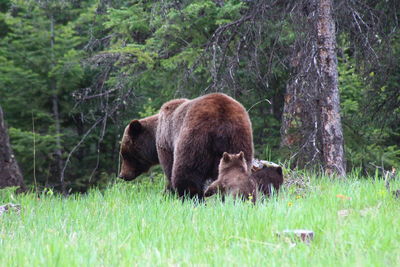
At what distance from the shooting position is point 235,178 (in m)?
6.79

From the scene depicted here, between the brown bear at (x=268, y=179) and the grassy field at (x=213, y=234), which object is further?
the brown bear at (x=268, y=179)

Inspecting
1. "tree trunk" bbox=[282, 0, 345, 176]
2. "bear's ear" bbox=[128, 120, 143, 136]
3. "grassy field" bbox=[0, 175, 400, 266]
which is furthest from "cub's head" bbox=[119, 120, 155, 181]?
"grassy field" bbox=[0, 175, 400, 266]

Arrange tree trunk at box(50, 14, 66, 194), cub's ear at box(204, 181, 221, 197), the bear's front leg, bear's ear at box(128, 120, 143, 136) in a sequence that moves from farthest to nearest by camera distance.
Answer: tree trunk at box(50, 14, 66, 194) < bear's ear at box(128, 120, 143, 136) < the bear's front leg < cub's ear at box(204, 181, 221, 197)

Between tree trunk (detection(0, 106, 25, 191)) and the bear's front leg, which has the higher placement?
the bear's front leg

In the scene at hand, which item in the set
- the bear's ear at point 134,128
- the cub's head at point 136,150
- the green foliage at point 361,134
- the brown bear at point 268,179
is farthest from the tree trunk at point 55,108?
the brown bear at point 268,179

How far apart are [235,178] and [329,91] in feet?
9.62

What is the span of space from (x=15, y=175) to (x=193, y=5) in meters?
4.31

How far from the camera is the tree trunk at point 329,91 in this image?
9031 mm

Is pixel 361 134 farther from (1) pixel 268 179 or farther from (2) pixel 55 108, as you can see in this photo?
(2) pixel 55 108

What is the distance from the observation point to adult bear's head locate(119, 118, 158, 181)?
9.65 m

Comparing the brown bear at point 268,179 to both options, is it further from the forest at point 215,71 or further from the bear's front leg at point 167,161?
the bear's front leg at point 167,161

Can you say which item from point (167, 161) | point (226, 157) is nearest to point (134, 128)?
point (167, 161)

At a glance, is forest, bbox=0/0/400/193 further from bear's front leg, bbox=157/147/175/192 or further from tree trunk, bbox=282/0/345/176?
bear's front leg, bbox=157/147/175/192

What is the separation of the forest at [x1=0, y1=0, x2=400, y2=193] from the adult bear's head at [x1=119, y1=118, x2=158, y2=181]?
61cm
